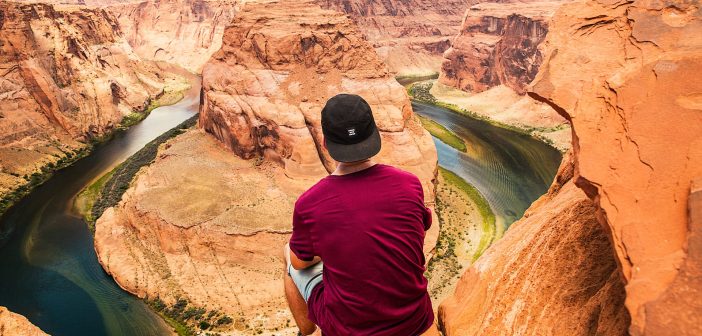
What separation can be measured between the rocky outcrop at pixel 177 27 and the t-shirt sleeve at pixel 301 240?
102022 millimetres

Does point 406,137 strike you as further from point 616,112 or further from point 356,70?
point 616,112

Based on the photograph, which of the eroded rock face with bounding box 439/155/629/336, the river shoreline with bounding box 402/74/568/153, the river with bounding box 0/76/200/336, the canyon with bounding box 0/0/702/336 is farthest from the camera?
the river shoreline with bounding box 402/74/568/153

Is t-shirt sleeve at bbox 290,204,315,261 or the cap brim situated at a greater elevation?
the cap brim

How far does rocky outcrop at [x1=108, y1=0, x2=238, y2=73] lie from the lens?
100 meters

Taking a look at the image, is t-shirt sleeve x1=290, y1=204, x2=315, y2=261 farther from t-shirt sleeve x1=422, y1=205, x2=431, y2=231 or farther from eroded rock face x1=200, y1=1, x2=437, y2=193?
eroded rock face x1=200, y1=1, x2=437, y2=193

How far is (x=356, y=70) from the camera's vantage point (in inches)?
1352

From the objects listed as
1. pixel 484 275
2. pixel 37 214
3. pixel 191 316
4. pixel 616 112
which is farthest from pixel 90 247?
pixel 616 112

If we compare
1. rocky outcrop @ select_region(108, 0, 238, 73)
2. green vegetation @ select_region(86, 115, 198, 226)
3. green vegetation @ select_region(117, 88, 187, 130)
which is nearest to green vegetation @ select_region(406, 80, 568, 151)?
green vegetation @ select_region(86, 115, 198, 226)

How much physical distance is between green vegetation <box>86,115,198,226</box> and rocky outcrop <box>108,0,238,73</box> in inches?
2364

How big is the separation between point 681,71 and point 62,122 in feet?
189

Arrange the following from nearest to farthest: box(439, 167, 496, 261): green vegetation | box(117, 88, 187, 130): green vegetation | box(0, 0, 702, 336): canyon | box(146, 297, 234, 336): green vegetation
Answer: box(0, 0, 702, 336): canyon
box(146, 297, 234, 336): green vegetation
box(439, 167, 496, 261): green vegetation
box(117, 88, 187, 130): green vegetation

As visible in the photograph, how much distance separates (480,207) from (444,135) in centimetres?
1972

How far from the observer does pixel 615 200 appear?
4.50 metres

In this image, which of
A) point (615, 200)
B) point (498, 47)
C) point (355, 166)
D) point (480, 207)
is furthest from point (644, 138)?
point (498, 47)
